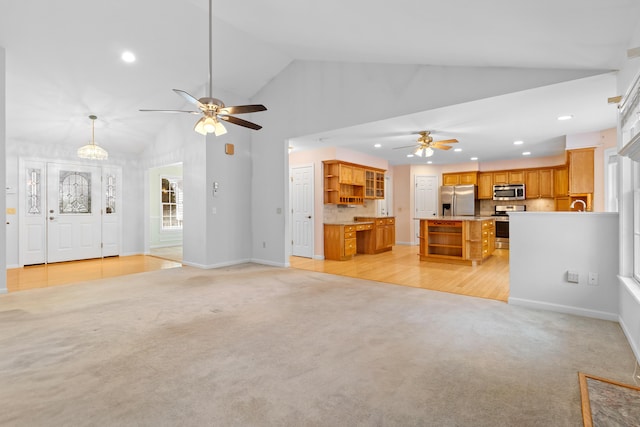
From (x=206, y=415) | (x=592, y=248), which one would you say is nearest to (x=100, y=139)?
(x=206, y=415)

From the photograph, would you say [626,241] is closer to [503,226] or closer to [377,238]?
[377,238]

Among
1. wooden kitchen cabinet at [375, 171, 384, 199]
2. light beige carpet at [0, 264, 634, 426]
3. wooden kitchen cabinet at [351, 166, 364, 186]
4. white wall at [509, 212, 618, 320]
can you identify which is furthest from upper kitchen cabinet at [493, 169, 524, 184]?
light beige carpet at [0, 264, 634, 426]

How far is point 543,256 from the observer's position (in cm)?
357

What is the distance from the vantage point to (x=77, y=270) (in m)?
5.83

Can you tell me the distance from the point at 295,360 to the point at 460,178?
28.7 ft

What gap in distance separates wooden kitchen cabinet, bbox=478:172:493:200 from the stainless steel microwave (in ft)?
0.52

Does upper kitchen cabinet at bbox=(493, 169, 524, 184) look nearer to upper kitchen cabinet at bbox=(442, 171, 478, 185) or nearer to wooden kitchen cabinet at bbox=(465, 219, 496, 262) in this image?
upper kitchen cabinet at bbox=(442, 171, 478, 185)

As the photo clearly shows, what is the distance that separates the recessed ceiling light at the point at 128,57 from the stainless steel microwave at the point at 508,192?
9.16 m

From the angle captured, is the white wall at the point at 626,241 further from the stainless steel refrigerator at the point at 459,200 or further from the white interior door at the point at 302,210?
the stainless steel refrigerator at the point at 459,200

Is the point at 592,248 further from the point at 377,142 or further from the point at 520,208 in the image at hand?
the point at 520,208

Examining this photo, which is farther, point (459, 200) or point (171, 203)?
point (459, 200)

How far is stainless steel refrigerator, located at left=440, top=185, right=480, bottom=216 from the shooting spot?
9.28 metres

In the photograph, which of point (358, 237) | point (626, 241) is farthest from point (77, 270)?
point (626, 241)

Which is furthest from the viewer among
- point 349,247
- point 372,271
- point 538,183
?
point 538,183
